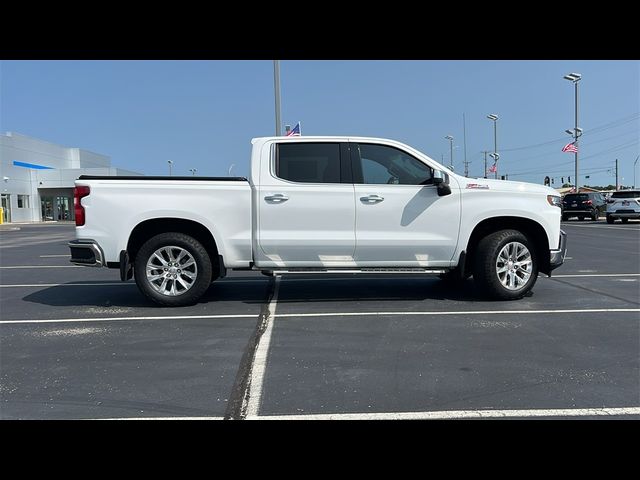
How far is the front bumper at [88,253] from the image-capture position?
243 inches

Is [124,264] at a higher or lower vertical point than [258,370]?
higher

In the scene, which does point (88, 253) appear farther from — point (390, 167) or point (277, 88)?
point (277, 88)

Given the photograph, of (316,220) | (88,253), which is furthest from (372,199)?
(88,253)

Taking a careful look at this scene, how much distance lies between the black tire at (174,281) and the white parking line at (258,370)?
101 cm

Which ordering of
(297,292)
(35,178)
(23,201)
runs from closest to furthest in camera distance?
(297,292), (23,201), (35,178)

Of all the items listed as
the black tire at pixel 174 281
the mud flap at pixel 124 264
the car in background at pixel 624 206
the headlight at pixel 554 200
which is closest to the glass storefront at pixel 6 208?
the mud flap at pixel 124 264

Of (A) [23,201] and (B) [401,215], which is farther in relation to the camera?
(A) [23,201]

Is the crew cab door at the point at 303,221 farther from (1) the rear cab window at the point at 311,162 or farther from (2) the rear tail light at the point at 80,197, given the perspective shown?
(2) the rear tail light at the point at 80,197

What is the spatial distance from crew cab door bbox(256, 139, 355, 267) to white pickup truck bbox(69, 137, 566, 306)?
13 millimetres

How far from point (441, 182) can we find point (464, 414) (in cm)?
368

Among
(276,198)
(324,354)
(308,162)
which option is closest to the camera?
(324,354)

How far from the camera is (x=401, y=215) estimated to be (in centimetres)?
639

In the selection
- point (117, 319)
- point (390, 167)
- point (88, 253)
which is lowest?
point (117, 319)

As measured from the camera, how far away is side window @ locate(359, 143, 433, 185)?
21.3 ft
